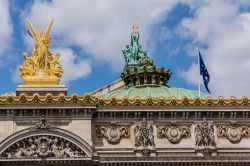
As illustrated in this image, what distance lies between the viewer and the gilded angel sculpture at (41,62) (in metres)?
39.5

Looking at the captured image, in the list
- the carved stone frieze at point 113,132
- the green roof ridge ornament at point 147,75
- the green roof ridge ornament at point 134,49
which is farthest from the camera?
the green roof ridge ornament at point 134,49

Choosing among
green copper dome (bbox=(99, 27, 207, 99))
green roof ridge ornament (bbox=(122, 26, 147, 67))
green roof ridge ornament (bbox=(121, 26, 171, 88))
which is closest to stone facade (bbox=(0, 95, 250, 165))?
green copper dome (bbox=(99, 27, 207, 99))

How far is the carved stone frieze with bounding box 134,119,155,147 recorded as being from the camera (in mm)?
36438

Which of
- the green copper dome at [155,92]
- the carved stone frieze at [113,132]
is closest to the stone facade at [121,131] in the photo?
the carved stone frieze at [113,132]

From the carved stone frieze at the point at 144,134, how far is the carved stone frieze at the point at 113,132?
2.06 feet

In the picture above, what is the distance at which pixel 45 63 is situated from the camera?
39719mm

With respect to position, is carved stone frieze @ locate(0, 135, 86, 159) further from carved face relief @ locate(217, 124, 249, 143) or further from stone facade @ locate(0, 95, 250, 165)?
carved face relief @ locate(217, 124, 249, 143)

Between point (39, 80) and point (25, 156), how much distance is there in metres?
5.76

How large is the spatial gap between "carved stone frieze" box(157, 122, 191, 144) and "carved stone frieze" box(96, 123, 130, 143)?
6.32ft

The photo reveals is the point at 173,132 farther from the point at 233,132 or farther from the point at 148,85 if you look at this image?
the point at 148,85

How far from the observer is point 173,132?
37031mm

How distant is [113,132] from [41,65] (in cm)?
652

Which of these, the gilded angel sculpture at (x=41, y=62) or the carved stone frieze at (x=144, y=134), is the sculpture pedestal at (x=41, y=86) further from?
the carved stone frieze at (x=144, y=134)

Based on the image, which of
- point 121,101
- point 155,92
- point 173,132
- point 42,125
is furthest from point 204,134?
point 155,92
